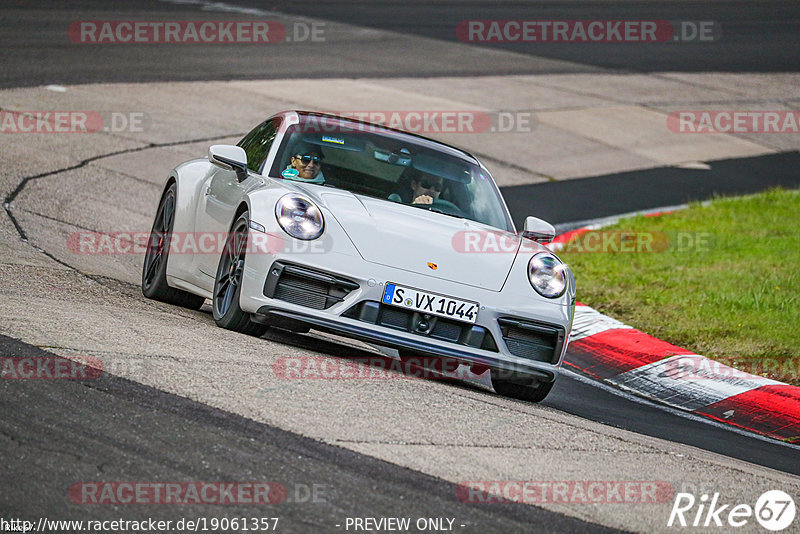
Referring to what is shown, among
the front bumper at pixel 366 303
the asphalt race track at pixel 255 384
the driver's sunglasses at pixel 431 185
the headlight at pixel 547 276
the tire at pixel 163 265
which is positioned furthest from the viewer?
the tire at pixel 163 265

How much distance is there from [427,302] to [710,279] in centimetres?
547

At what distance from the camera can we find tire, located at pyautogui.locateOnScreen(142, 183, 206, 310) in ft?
26.2

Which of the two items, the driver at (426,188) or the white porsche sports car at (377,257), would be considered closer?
the white porsche sports car at (377,257)

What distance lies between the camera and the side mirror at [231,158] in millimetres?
7199

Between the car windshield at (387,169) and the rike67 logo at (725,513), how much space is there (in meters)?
2.91

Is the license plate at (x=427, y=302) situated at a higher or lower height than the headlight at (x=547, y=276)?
lower

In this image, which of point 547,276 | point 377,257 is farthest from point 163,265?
point 547,276

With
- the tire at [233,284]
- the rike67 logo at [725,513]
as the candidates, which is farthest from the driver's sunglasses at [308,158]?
the rike67 logo at [725,513]

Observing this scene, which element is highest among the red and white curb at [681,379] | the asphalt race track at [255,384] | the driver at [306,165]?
the driver at [306,165]

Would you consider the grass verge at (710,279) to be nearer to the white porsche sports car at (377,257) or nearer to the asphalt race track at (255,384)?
the asphalt race track at (255,384)

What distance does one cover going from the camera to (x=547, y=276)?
673 cm

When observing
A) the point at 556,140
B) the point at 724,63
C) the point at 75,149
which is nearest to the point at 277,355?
the point at 75,149

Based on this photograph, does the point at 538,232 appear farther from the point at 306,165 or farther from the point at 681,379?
the point at 681,379

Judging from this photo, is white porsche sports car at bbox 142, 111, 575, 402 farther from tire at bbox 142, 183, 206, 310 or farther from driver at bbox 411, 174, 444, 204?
tire at bbox 142, 183, 206, 310
